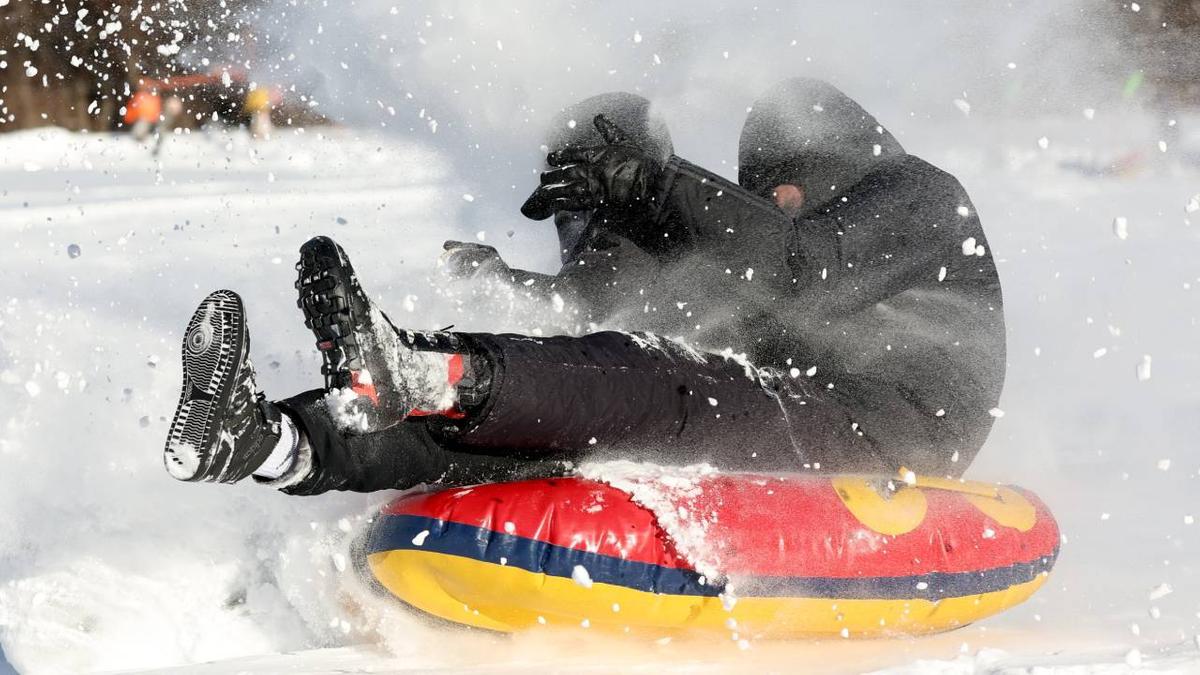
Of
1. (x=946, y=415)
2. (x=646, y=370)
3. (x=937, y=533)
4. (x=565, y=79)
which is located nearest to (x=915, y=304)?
(x=946, y=415)

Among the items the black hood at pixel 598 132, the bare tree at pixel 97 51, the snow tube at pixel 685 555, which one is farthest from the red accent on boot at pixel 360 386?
the bare tree at pixel 97 51

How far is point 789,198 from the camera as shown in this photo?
238cm

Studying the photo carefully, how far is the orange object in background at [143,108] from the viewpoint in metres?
5.58

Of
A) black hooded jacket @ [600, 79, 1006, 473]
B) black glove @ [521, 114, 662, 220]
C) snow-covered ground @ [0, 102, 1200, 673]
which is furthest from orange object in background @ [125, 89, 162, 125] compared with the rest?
black hooded jacket @ [600, 79, 1006, 473]

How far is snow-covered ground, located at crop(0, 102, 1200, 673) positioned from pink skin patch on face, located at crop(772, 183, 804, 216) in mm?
641

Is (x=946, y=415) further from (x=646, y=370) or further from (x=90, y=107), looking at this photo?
(x=90, y=107)

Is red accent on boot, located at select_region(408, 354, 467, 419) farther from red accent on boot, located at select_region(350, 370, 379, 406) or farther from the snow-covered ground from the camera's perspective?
the snow-covered ground

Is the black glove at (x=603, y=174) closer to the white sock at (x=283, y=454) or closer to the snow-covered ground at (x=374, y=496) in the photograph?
the snow-covered ground at (x=374, y=496)

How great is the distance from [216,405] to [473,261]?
1.07 m

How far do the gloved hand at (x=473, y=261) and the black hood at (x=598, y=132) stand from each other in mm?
215

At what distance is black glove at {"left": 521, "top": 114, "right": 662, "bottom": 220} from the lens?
2229mm

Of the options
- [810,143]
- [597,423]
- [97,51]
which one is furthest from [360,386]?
[97,51]

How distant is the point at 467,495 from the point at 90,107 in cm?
482

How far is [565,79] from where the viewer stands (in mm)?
3734
